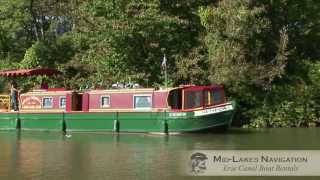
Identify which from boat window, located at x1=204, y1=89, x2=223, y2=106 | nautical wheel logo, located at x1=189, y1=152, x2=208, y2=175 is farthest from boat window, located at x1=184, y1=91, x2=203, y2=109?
nautical wheel logo, located at x1=189, y1=152, x2=208, y2=175

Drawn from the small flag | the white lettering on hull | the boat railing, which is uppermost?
the small flag

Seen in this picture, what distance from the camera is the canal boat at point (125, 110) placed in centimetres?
3058

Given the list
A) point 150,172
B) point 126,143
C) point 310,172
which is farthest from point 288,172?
point 126,143

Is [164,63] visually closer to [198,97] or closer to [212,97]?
[198,97]

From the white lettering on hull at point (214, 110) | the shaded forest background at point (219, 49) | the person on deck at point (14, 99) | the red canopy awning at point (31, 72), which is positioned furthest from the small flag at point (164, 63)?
the person on deck at point (14, 99)

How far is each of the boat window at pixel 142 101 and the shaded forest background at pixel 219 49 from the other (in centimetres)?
468

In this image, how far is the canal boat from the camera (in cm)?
3058

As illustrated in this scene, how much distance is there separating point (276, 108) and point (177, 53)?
5888 mm

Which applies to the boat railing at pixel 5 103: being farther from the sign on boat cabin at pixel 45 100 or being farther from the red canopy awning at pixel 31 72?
the sign on boat cabin at pixel 45 100

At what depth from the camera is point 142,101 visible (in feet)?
104

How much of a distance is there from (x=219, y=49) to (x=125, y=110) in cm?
595

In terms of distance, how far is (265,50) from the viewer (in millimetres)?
37156

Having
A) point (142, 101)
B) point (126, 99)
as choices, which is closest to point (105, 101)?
point (126, 99)

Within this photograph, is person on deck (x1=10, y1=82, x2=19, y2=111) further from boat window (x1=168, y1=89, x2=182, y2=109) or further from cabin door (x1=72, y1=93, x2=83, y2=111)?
boat window (x1=168, y1=89, x2=182, y2=109)
